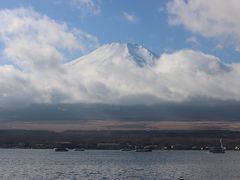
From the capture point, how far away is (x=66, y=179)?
9781 cm

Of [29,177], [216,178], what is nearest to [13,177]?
[29,177]

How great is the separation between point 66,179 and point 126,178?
10.8m

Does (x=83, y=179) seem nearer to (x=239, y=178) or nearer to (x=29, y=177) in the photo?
(x=29, y=177)

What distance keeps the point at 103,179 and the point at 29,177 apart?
14.3 m

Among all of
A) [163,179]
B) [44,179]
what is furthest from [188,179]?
[44,179]

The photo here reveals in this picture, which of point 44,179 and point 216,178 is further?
point 216,178

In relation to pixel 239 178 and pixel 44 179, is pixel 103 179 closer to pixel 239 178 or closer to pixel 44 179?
pixel 44 179

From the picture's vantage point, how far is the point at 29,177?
103250 mm

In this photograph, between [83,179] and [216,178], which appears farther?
[216,178]

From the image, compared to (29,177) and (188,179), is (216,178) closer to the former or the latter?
(188,179)

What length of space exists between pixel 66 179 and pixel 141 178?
45.7 feet

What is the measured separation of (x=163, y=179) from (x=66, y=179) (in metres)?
17.2

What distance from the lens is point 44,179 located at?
3836 inches

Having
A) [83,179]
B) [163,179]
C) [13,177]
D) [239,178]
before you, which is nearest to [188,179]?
[163,179]
